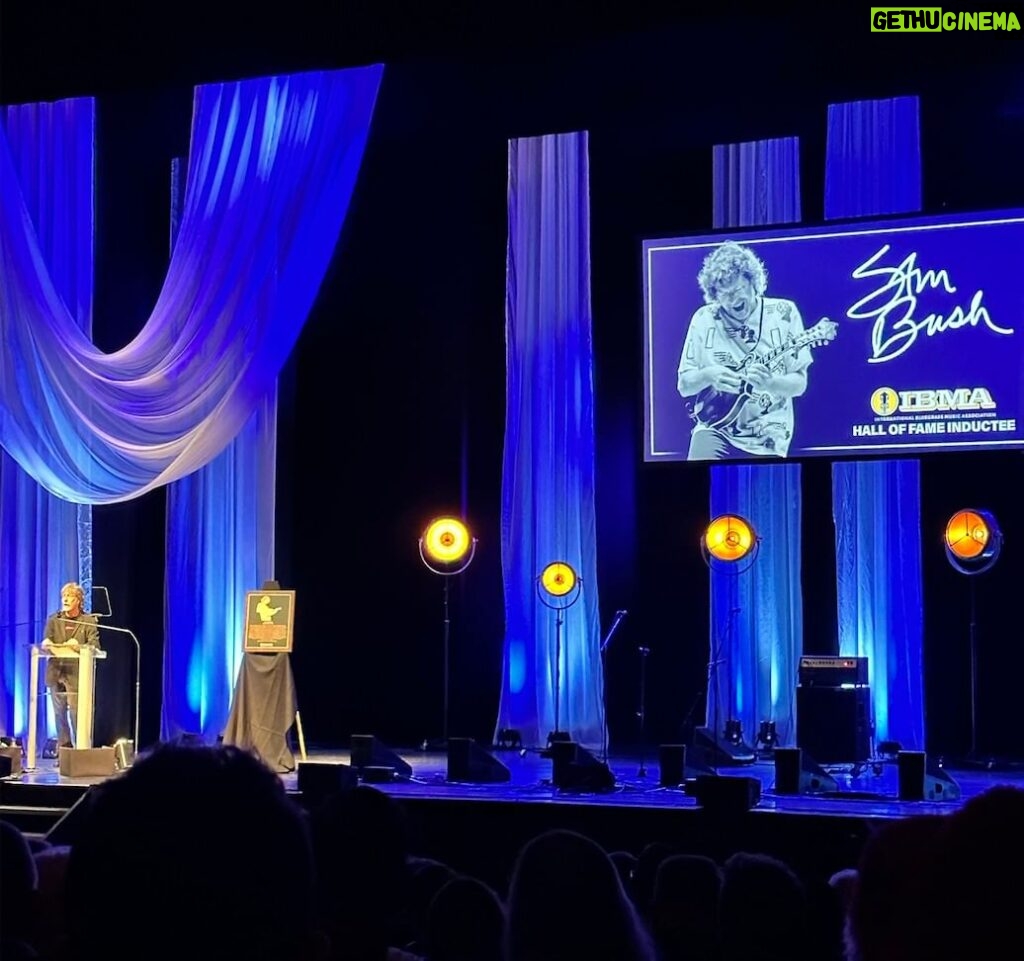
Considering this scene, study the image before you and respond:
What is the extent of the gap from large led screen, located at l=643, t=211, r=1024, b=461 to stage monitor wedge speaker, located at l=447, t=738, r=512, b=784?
7.45ft

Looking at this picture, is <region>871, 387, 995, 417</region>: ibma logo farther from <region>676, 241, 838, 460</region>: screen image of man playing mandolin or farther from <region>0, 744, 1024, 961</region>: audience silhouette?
<region>0, 744, 1024, 961</region>: audience silhouette

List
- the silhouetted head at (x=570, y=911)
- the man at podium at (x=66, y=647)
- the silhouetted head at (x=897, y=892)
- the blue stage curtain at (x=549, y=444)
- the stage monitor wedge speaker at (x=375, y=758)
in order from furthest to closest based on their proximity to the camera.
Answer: the blue stage curtain at (x=549, y=444), the man at podium at (x=66, y=647), the stage monitor wedge speaker at (x=375, y=758), the silhouetted head at (x=570, y=911), the silhouetted head at (x=897, y=892)

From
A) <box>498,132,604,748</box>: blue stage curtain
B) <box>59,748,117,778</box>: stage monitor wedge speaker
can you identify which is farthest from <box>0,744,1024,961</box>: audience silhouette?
<box>498,132,604,748</box>: blue stage curtain

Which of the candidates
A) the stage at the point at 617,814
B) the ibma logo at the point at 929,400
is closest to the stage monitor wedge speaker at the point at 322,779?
the stage at the point at 617,814

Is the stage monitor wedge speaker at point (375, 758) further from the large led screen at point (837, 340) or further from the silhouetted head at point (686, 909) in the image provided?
the silhouetted head at point (686, 909)

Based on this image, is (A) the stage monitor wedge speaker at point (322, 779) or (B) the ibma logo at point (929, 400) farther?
(B) the ibma logo at point (929, 400)

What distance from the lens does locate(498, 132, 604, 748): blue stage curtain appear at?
865 cm

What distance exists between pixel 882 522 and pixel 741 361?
144cm

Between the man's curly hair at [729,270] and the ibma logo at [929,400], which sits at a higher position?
the man's curly hair at [729,270]

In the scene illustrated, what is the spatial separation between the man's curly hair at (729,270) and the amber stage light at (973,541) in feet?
5.65

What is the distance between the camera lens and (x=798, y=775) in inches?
232

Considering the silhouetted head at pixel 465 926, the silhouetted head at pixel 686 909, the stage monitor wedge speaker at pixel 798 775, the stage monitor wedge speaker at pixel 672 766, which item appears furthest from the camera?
the stage monitor wedge speaker at pixel 672 766

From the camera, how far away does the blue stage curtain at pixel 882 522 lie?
801 cm

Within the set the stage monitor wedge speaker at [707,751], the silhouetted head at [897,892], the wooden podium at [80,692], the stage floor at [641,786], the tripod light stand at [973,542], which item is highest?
the tripod light stand at [973,542]
